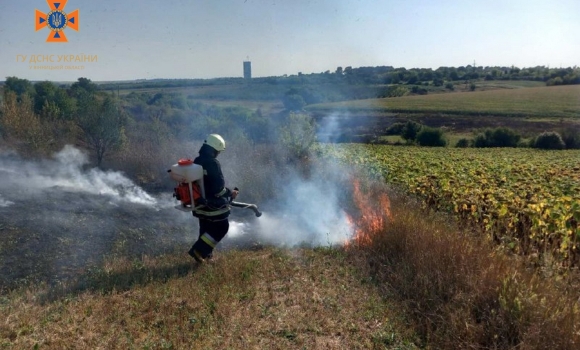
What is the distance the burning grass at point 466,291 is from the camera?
3.53 m

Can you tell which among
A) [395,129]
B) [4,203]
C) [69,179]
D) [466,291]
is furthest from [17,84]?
[466,291]

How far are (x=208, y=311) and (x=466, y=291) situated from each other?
9.35 feet

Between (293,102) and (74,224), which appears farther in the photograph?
(293,102)

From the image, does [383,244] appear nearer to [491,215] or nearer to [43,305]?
[491,215]

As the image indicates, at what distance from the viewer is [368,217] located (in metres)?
7.14

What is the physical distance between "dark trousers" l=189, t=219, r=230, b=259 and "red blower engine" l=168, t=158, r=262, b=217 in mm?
456

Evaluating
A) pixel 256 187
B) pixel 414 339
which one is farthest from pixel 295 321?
pixel 256 187

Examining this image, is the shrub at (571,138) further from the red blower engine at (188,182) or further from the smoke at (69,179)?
the red blower engine at (188,182)

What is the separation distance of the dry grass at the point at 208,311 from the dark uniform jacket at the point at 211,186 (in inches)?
31.6

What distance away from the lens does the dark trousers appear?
5789 millimetres

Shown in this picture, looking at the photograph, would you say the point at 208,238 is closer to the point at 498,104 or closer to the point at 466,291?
the point at 466,291

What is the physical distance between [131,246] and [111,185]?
202 inches

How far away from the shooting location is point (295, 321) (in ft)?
14.1

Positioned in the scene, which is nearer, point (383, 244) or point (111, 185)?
point (383, 244)
